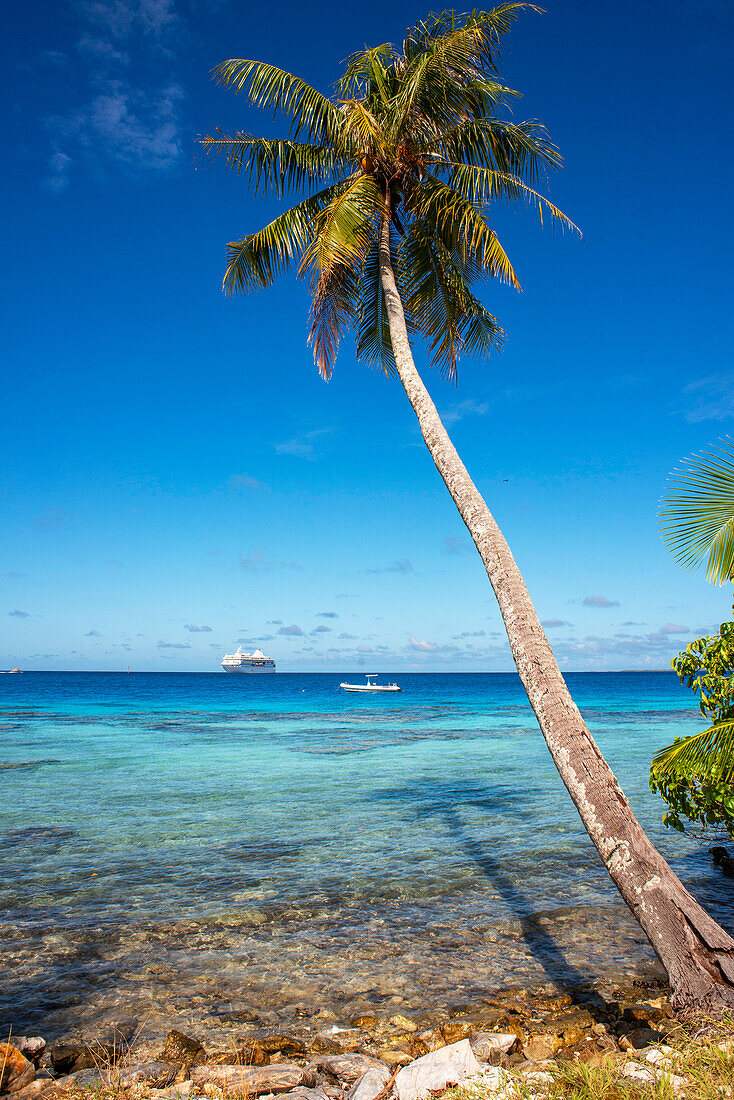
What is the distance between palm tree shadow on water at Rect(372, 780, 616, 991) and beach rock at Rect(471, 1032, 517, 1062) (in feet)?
4.76

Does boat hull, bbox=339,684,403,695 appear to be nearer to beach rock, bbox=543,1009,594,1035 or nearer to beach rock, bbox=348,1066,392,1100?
beach rock, bbox=543,1009,594,1035

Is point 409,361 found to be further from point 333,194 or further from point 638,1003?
point 638,1003

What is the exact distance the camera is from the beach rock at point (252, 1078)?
3.83 m

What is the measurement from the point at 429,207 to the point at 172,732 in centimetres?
2816

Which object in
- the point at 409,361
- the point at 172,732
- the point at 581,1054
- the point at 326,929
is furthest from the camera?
the point at 172,732

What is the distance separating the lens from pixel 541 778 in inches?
666

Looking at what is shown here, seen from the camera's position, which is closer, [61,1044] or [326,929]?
[61,1044]

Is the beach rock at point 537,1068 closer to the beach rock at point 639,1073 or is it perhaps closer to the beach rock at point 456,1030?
the beach rock at point 639,1073

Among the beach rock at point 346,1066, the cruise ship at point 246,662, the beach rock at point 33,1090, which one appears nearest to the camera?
the beach rock at point 33,1090

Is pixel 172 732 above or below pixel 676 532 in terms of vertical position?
below

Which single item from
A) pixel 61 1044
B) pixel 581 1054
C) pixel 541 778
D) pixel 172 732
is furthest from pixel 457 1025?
pixel 172 732

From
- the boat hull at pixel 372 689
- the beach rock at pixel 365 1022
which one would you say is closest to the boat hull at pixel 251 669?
the boat hull at pixel 372 689

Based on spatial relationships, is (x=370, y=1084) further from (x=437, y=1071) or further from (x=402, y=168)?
(x=402, y=168)

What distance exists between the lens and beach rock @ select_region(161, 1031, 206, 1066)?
4.34 meters
